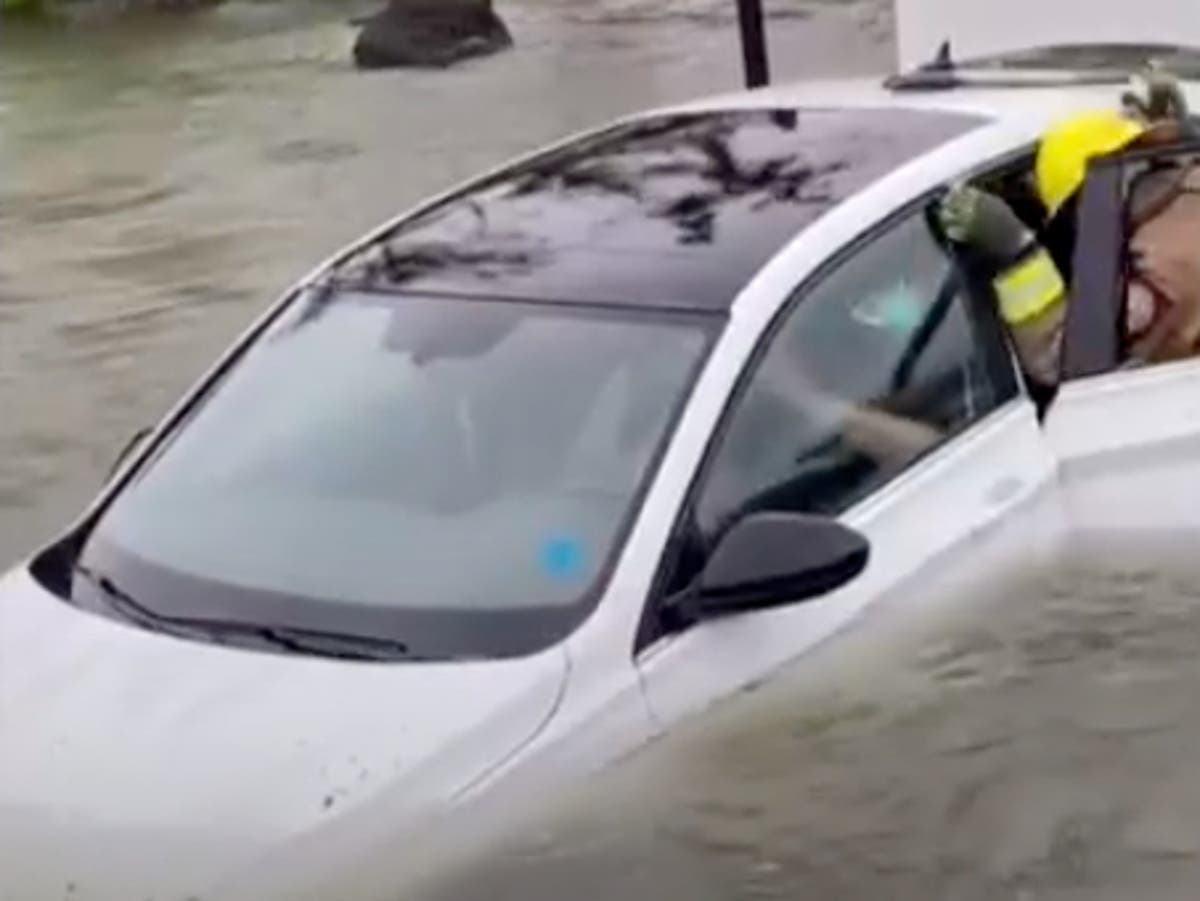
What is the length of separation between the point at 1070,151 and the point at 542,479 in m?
1.59

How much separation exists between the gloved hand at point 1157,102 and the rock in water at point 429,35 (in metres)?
16.0

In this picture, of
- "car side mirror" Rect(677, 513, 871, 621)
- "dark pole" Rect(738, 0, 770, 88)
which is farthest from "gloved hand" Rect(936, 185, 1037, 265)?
"dark pole" Rect(738, 0, 770, 88)

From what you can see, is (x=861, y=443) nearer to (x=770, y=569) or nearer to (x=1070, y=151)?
(x=770, y=569)

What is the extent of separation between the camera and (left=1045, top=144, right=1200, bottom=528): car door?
6.15 metres

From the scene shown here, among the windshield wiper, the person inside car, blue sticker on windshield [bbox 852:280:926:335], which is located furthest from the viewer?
the person inside car

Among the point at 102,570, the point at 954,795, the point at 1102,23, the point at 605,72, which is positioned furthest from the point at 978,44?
the point at 605,72

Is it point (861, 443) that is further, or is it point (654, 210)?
point (654, 210)

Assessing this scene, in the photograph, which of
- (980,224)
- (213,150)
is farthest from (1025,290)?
(213,150)

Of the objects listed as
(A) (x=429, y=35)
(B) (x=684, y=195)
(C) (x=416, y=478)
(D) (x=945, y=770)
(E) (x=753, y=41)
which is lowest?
(A) (x=429, y=35)

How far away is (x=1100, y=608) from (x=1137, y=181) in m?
0.89

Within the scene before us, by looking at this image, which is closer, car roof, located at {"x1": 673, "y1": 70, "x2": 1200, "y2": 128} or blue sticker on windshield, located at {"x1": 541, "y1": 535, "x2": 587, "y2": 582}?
blue sticker on windshield, located at {"x1": 541, "y1": 535, "x2": 587, "y2": 582}

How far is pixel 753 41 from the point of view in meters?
13.4

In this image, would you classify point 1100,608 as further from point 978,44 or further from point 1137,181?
point 978,44

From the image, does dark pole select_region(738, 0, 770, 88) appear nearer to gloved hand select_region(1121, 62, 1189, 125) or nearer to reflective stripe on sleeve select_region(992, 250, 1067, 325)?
gloved hand select_region(1121, 62, 1189, 125)
